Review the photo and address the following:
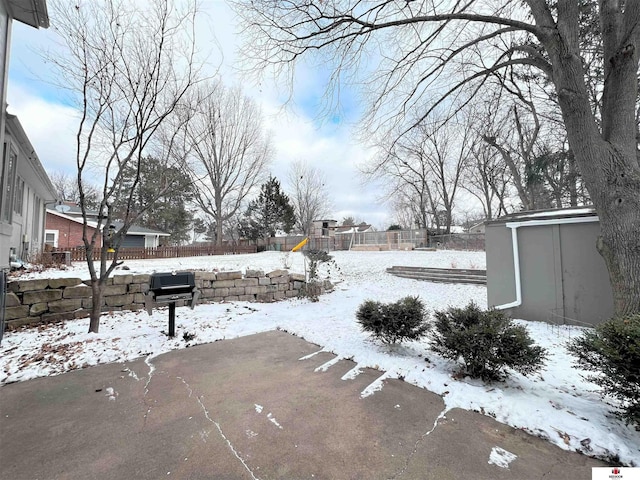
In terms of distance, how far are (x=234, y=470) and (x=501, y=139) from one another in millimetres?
16679

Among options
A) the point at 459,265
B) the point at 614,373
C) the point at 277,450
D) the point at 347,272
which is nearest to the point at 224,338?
the point at 277,450

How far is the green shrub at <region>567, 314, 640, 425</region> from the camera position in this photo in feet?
5.75

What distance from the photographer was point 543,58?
445cm

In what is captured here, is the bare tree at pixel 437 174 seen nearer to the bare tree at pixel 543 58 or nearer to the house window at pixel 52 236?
the bare tree at pixel 543 58

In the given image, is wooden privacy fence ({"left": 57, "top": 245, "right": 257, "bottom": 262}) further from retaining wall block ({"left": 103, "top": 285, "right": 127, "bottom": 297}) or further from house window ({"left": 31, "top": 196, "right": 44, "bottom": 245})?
retaining wall block ({"left": 103, "top": 285, "right": 127, "bottom": 297})

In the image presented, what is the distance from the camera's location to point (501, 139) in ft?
44.7

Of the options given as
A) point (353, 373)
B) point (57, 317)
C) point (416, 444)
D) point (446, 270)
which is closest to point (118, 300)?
point (57, 317)

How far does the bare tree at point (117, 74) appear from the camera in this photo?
388 centimetres

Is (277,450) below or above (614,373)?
below

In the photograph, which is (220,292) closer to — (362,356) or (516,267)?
(362,356)

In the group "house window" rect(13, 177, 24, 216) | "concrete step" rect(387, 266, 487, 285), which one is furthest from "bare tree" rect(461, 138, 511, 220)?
"house window" rect(13, 177, 24, 216)

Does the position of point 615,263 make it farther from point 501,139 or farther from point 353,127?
point 501,139

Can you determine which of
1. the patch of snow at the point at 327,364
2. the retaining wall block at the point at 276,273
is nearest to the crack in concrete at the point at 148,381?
the patch of snow at the point at 327,364

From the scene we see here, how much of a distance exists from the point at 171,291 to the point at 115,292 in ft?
6.56
